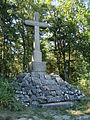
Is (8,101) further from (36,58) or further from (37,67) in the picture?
(36,58)

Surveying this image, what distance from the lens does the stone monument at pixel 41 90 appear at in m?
6.10

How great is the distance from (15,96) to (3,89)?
56 centimetres

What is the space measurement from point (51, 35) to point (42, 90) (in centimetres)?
1000

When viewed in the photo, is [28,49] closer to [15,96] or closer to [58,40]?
[58,40]

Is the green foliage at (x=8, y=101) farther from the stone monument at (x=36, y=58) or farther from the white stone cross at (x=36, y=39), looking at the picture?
the white stone cross at (x=36, y=39)

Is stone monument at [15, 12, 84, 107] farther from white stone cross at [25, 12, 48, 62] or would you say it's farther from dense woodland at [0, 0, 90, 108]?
dense woodland at [0, 0, 90, 108]

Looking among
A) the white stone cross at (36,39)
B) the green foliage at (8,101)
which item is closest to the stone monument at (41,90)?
the white stone cross at (36,39)

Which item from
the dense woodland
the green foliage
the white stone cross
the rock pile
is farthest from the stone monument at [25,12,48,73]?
the dense woodland

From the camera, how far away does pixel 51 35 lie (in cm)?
1598

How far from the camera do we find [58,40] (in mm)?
15812

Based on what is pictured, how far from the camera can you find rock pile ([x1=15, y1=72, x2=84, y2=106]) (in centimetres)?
616

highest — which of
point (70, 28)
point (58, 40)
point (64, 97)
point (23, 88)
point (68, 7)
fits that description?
point (68, 7)

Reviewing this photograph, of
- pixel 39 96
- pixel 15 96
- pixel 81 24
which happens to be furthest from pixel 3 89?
pixel 81 24

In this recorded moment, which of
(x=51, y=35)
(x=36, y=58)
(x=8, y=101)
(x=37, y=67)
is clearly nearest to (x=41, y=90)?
(x=37, y=67)
